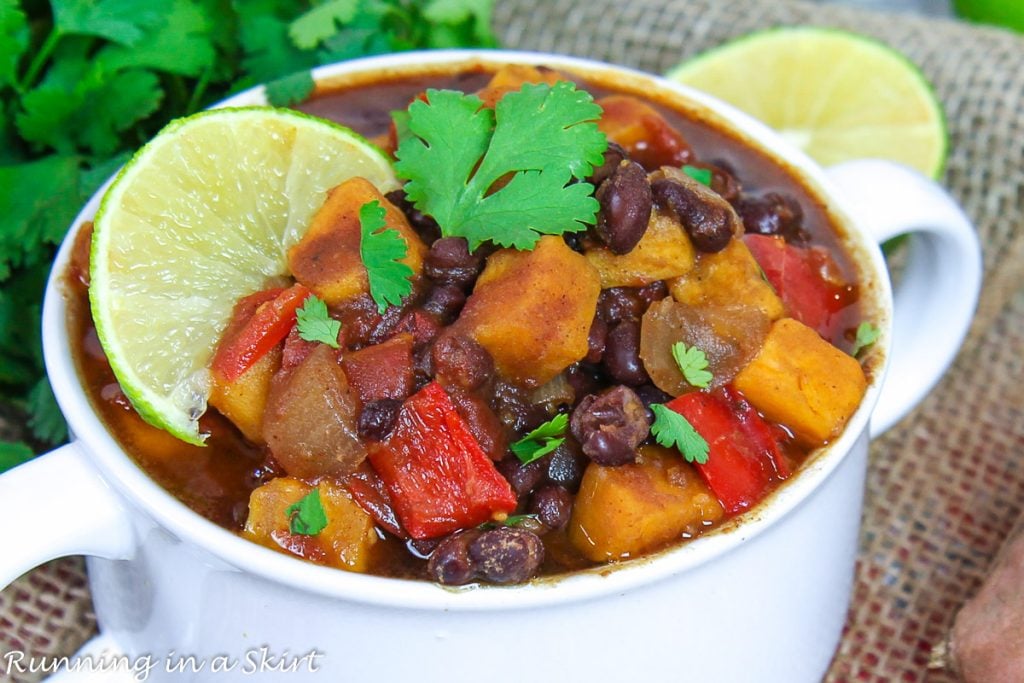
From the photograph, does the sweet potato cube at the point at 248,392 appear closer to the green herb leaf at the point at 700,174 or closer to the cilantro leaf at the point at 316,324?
the cilantro leaf at the point at 316,324

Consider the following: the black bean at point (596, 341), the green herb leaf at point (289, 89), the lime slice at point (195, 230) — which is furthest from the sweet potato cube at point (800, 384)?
the green herb leaf at point (289, 89)

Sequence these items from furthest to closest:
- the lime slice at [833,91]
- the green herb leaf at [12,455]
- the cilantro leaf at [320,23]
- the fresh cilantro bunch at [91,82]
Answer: the lime slice at [833,91] → the cilantro leaf at [320,23] → the fresh cilantro bunch at [91,82] → the green herb leaf at [12,455]

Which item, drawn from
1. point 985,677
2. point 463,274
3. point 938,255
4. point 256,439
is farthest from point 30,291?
point 985,677

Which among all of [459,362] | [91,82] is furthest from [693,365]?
[91,82]

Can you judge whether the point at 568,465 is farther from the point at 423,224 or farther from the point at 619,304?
the point at 423,224

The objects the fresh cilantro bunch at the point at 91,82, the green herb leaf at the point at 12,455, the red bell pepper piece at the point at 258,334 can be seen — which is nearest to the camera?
the red bell pepper piece at the point at 258,334

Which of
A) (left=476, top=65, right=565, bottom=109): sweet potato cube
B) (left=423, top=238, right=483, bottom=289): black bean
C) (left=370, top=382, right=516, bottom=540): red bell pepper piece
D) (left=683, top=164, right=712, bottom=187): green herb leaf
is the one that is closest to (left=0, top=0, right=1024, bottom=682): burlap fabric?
(left=683, top=164, right=712, bottom=187): green herb leaf
